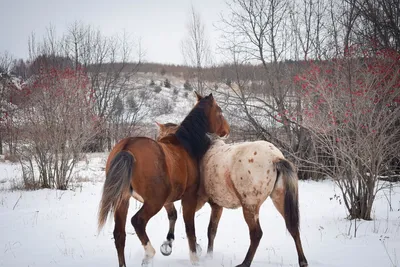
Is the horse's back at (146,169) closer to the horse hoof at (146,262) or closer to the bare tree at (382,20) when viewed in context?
the horse hoof at (146,262)

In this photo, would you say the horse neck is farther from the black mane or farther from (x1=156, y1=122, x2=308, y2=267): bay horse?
(x1=156, y1=122, x2=308, y2=267): bay horse

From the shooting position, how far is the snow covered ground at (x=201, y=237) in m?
4.25

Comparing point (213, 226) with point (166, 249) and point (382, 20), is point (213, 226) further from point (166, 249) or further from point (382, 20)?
point (382, 20)

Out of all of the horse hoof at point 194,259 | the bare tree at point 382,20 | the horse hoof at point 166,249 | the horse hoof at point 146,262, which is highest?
the bare tree at point 382,20

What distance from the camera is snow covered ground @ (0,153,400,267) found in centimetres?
425

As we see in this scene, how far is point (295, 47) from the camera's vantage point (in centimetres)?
1248

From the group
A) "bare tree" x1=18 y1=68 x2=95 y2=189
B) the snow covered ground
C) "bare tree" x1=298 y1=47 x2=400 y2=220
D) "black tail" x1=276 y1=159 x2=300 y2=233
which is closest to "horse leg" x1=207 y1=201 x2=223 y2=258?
the snow covered ground

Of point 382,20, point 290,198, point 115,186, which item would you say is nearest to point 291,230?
point 290,198

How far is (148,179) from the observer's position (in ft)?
11.7

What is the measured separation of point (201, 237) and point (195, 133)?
6.63 feet

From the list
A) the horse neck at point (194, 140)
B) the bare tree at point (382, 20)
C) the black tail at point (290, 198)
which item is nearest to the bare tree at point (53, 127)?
the horse neck at point (194, 140)

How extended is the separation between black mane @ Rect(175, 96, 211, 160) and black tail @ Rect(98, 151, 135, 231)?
1224 millimetres

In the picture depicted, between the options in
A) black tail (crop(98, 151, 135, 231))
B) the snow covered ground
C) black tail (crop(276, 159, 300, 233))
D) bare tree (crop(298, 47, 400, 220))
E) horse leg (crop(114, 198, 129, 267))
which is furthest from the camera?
bare tree (crop(298, 47, 400, 220))

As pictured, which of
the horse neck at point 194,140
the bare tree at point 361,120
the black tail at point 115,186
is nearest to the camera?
the black tail at point 115,186
